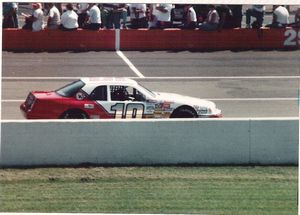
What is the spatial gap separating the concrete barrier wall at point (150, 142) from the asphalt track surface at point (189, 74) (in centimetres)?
350

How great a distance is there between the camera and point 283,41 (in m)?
20.5

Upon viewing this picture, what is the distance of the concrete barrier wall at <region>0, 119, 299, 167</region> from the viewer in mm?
10156

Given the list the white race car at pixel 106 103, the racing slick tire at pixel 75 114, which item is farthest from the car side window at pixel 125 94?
the racing slick tire at pixel 75 114

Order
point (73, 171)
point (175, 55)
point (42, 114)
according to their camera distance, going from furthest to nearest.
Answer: point (175, 55)
point (42, 114)
point (73, 171)

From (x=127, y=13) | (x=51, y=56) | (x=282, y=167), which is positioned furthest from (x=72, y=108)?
(x=127, y=13)

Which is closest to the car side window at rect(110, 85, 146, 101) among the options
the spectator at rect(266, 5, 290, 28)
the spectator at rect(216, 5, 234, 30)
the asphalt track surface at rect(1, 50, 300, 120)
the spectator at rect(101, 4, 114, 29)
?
the asphalt track surface at rect(1, 50, 300, 120)

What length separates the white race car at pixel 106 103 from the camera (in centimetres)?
1218

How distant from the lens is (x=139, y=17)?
20203 mm

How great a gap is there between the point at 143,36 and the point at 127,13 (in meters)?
0.94

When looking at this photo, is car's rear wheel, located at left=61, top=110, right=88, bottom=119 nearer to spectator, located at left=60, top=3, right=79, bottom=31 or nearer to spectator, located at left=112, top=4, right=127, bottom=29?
spectator, located at left=60, top=3, right=79, bottom=31

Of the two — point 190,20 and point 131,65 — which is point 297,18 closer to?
point 190,20

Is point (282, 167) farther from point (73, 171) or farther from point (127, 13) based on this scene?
point (127, 13)

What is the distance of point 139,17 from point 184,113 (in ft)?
26.2

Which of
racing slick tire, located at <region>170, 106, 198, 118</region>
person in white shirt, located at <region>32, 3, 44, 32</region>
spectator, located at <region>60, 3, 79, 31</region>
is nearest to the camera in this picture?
racing slick tire, located at <region>170, 106, 198, 118</region>
